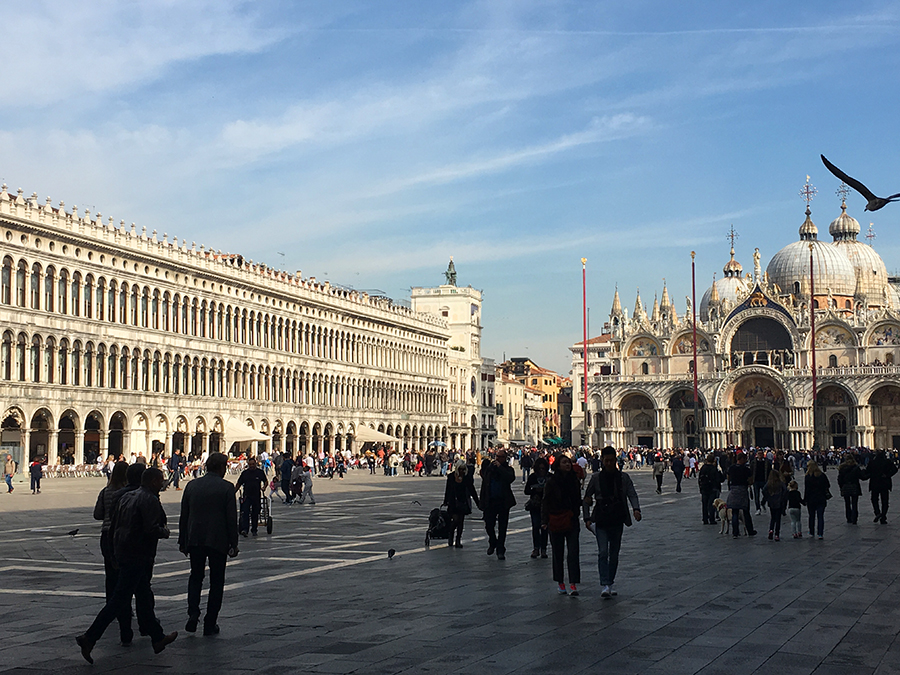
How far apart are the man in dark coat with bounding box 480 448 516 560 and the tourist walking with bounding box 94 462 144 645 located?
7053 millimetres

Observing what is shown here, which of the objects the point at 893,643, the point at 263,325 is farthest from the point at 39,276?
the point at 893,643

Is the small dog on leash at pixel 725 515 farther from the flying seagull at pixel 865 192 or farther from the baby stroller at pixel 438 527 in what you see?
the flying seagull at pixel 865 192

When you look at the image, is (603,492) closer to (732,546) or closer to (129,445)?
(732,546)

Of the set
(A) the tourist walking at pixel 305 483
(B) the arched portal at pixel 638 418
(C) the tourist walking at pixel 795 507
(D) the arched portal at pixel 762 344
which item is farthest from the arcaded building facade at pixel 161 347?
(D) the arched portal at pixel 762 344

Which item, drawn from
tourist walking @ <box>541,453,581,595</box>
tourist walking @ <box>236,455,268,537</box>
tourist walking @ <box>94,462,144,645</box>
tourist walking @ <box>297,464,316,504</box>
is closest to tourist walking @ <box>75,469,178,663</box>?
tourist walking @ <box>94,462,144,645</box>

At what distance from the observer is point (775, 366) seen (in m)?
95.8

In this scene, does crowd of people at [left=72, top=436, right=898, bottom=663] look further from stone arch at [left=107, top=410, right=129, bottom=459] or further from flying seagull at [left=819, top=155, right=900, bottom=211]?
stone arch at [left=107, top=410, right=129, bottom=459]

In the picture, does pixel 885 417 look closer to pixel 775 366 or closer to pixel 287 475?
pixel 775 366

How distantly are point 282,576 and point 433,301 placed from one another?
92450 millimetres

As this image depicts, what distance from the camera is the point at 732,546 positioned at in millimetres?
17516

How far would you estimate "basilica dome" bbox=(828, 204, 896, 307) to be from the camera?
105m

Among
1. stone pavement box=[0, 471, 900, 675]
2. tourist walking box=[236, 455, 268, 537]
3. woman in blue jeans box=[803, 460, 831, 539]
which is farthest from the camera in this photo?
tourist walking box=[236, 455, 268, 537]

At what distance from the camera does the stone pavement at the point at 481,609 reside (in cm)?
838

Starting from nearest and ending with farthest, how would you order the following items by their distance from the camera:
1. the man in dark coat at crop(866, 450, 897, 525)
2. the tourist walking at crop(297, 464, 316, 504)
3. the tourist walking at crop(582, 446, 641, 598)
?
the tourist walking at crop(582, 446, 641, 598), the man in dark coat at crop(866, 450, 897, 525), the tourist walking at crop(297, 464, 316, 504)
